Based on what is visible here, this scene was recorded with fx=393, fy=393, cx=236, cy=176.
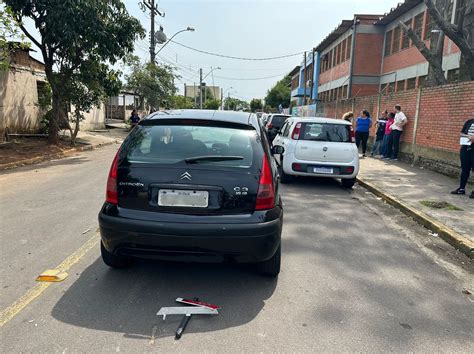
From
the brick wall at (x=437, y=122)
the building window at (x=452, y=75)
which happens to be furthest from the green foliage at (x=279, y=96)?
the brick wall at (x=437, y=122)

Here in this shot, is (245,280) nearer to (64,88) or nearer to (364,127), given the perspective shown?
(364,127)

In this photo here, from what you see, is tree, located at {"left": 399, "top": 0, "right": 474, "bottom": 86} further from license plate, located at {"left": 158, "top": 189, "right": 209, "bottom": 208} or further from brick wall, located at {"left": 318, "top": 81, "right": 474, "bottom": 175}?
license plate, located at {"left": 158, "top": 189, "right": 209, "bottom": 208}

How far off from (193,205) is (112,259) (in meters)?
1.18

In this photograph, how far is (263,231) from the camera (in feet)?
11.3

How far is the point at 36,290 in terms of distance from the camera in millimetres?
3580

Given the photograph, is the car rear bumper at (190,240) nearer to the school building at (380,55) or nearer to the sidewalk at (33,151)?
the sidewalk at (33,151)

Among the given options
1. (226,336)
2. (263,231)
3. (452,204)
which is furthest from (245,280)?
(452,204)

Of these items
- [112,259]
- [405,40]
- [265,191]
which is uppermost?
[405,40]

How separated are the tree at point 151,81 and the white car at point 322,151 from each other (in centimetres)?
2088

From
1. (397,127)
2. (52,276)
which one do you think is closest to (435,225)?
(52,276)

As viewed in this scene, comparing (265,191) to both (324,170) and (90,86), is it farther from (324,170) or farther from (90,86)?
(90,86)

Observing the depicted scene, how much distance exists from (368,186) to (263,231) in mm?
6474

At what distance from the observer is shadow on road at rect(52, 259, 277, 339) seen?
10.1ft

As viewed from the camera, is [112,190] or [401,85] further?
[401,85]
